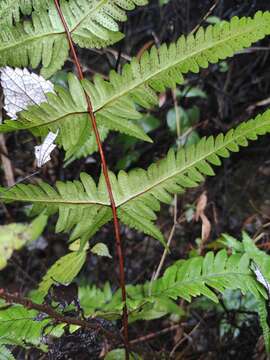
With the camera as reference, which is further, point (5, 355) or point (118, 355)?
point (118, 355)

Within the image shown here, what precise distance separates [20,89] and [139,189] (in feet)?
1.56

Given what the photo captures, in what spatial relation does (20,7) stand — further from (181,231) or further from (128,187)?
(181,231)

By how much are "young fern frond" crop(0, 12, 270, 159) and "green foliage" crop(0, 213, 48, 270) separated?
3.69ft

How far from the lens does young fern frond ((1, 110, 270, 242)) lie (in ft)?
3.90

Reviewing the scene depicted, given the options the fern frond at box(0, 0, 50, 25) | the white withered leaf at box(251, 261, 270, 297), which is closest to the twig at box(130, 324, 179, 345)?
the white withered leaf at box(251, 261, 270, 297)

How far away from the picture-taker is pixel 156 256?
2.49 meters

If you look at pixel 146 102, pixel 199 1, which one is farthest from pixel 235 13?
pixel 146 102

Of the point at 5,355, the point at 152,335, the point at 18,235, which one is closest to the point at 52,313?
the point at 5,355

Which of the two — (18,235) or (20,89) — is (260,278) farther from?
(18,235)

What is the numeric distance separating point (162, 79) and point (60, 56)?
314 mm

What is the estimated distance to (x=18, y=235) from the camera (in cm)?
227

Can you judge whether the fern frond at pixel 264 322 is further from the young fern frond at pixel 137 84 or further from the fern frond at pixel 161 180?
the young fern frond at pixel 137 84

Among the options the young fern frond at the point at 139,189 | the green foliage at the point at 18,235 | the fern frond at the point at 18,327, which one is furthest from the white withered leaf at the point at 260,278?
the green foliage at the point at 18,235

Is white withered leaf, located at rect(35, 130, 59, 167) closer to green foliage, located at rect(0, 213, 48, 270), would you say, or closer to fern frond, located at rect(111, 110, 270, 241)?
fern frond, located at rect(111, 110, 270, 241)
